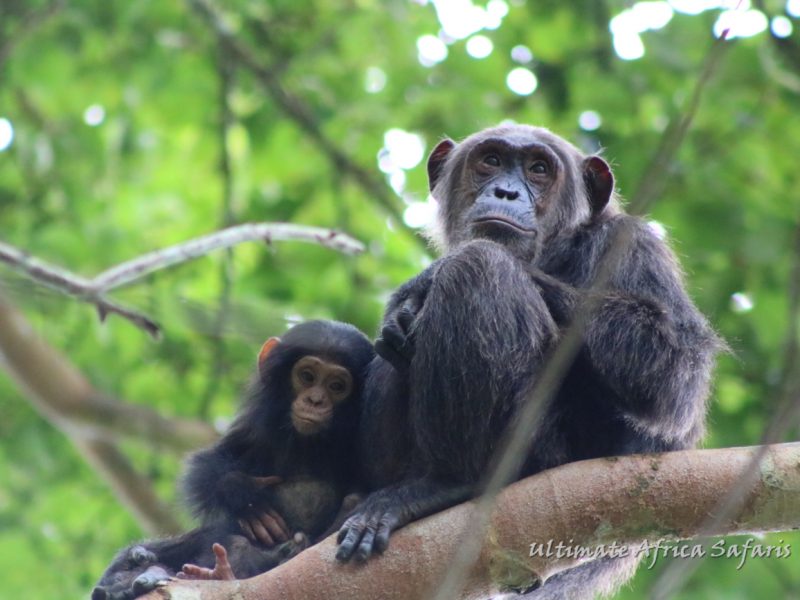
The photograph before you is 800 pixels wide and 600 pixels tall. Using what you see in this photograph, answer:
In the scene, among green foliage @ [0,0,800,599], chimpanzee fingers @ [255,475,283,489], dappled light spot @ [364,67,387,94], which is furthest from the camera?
dappled light spot @ [364,67,387,94]

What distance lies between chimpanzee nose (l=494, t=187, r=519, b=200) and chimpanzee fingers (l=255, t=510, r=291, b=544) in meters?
1.89

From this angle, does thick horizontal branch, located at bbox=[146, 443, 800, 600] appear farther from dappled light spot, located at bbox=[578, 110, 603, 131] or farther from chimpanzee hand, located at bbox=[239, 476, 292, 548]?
dappled light spot, located at bbox=[578, 110, 603, 131]

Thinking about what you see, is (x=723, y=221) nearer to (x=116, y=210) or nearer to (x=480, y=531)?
(x=480, y=531)

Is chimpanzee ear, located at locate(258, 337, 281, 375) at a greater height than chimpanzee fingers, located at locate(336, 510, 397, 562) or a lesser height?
greater

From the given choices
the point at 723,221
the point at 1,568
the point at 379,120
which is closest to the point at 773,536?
the point at 723,221

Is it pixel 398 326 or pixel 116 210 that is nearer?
pixel 398 326

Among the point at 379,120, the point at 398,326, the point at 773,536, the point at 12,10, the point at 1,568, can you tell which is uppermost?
the point at 12,10

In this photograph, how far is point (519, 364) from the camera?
4594 millimetres

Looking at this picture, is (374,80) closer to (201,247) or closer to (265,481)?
(201,247)

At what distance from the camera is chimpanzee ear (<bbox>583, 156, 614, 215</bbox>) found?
5.91 m

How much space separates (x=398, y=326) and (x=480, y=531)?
985mm

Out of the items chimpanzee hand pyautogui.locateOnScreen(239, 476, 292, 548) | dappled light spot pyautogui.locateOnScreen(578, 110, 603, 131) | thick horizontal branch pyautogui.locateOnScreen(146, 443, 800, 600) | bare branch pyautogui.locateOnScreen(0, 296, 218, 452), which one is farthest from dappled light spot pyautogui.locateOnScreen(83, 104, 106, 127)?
thick horizontal branch pyautogui.locateOnScreen(146, 443, 800, 600)

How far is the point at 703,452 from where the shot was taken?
168 inches

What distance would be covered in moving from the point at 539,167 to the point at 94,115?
7.82m
